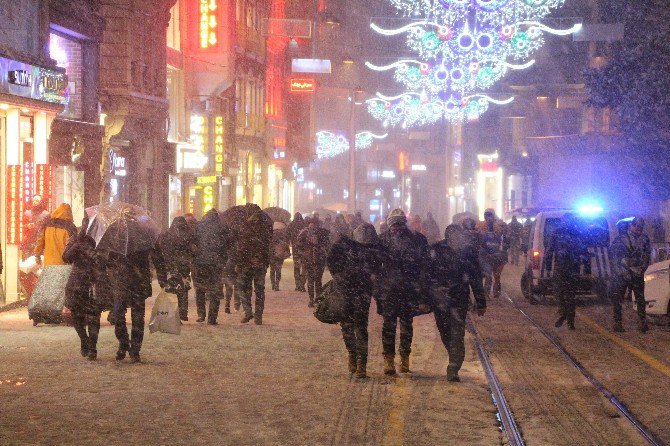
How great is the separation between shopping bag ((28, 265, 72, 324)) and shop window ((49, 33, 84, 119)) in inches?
371

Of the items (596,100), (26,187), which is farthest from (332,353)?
(596,100)

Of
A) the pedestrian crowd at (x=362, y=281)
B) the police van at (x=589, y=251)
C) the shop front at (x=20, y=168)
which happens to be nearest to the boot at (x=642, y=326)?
the police van at (x=589, y=251)

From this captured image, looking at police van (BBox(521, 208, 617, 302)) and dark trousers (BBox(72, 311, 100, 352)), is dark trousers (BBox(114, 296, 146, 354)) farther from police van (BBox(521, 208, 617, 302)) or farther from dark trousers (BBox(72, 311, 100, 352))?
police van (BBox(521, 208, 617, 302))

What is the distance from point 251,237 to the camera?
16.8 metres

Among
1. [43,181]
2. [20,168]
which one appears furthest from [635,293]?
[20,168]

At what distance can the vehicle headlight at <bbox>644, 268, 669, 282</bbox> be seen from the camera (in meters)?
17.2

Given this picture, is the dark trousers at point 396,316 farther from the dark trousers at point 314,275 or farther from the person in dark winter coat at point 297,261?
the person in dark winter coat at point 297,261

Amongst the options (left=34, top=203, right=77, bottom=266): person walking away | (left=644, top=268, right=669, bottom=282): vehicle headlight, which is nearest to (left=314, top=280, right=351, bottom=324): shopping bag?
(left=34, top=203, right=77, bottom=266): person walking away

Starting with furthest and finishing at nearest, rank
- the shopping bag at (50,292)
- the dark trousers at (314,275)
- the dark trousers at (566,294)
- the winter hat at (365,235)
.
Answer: the dark trousers at (314,275), the dark trousers at (566,294), the shopping bag at (50,292), the winter hat at (365,235)

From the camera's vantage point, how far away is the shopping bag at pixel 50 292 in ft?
52.6

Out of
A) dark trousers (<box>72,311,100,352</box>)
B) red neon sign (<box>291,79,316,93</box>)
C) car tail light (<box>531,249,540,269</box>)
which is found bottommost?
dark trousers (<box>72,311,100,352</box>)

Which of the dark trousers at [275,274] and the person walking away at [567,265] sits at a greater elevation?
the person walking away at [567,265]

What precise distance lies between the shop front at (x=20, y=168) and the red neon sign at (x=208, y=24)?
14.8 meters

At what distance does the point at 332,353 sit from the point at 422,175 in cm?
8183
